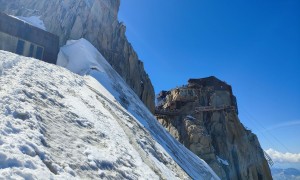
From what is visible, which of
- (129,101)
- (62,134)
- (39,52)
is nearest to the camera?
(62,134)

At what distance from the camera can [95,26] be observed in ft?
128

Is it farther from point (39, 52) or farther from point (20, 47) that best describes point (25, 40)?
point (39, 52)

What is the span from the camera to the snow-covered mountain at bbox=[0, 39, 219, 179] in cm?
643

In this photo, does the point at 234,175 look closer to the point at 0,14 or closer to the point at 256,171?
the point at 256,171

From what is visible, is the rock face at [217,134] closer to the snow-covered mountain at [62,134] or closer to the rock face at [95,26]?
the rock face at [95,26]

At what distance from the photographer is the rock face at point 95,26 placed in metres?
37.0

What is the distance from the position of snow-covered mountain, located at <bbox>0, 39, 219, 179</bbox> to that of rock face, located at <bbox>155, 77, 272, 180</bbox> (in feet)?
131

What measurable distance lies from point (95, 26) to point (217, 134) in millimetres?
36544

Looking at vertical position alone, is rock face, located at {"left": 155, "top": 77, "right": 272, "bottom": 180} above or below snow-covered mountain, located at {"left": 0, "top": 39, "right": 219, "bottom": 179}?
above

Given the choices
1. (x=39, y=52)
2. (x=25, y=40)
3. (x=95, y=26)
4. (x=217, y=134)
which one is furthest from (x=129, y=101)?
(x=217, y=134)

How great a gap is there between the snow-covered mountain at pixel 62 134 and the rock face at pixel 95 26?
21797 millimetres

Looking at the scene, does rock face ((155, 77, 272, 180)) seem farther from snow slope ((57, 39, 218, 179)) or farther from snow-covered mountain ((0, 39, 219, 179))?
snow-covered mountain ((0, 39, 219, 179))

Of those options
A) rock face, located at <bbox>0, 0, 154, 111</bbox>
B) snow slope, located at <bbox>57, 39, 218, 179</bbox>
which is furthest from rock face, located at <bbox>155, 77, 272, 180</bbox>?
snow slope, located at <bbox>57, 39, 218, 179</bbox>

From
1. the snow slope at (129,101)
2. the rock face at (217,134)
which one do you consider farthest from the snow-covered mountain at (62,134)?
the rock face at (217,134)
